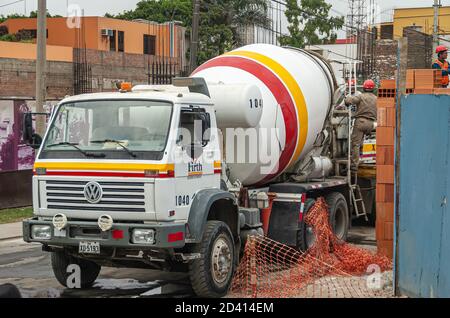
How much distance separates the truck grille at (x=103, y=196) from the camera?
7.66 metres

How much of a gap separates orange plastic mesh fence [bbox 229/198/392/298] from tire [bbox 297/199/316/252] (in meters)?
0.07

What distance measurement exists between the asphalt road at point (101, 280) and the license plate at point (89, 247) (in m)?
0.59

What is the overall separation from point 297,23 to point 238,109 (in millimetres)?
36620

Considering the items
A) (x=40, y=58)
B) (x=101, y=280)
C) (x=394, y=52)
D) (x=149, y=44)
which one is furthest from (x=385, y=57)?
(x=101, y=280)

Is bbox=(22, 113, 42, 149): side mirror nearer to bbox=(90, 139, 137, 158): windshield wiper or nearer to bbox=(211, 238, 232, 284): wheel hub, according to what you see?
bbox=(90, 139, 137, 158): windshield wiper

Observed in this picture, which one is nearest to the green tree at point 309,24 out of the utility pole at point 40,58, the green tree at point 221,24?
the green tree at point 221,24

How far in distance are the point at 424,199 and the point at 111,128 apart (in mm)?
3738

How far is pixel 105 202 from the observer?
776 cm

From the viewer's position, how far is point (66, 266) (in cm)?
884

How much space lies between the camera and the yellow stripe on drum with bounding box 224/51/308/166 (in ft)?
34.8

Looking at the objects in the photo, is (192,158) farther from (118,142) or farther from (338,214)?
(338,214)

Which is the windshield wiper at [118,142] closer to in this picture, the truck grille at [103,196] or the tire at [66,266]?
the truck grille at [103,196]
